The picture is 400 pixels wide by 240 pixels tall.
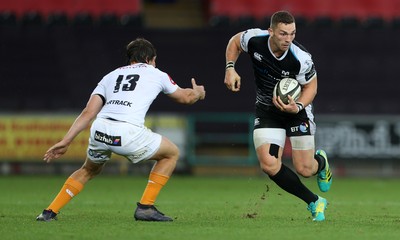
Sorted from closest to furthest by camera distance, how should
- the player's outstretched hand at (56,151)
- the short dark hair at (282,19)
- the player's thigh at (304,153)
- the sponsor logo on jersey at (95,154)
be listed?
the player's outstretched hand at (56,151) → the sponsor logo on jersey at (95,154) → the short dark hair at (282,19) → the player's thigh at (304,153)

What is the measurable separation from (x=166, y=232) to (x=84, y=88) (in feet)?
38.1

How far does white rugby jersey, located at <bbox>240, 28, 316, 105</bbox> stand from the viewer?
9758mm

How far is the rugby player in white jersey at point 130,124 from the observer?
30.3 feet

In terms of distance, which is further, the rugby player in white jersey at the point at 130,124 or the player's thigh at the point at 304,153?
the player's thigh at the point at 304,153

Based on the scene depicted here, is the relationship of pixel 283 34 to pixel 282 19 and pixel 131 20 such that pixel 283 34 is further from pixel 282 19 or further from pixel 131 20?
pixel 131 20

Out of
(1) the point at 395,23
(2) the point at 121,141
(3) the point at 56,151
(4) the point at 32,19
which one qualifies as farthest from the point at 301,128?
(4) the point at 32,19

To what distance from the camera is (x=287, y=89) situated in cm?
960

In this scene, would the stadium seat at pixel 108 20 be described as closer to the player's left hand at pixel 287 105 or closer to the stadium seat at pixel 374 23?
the stadium seat at pixel 374 23

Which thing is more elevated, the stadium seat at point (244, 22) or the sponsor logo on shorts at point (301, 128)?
the sponsor logo on shorts at point (301, 128)

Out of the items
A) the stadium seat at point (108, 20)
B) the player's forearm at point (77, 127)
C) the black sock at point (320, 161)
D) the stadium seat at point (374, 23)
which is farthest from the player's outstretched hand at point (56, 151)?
the stadium seat at point (374, 23)

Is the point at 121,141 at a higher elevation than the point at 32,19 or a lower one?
higher

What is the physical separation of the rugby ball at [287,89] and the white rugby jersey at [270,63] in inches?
5.0

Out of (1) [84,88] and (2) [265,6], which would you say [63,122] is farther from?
(2) [265,6]

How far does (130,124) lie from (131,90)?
1.12 ft
